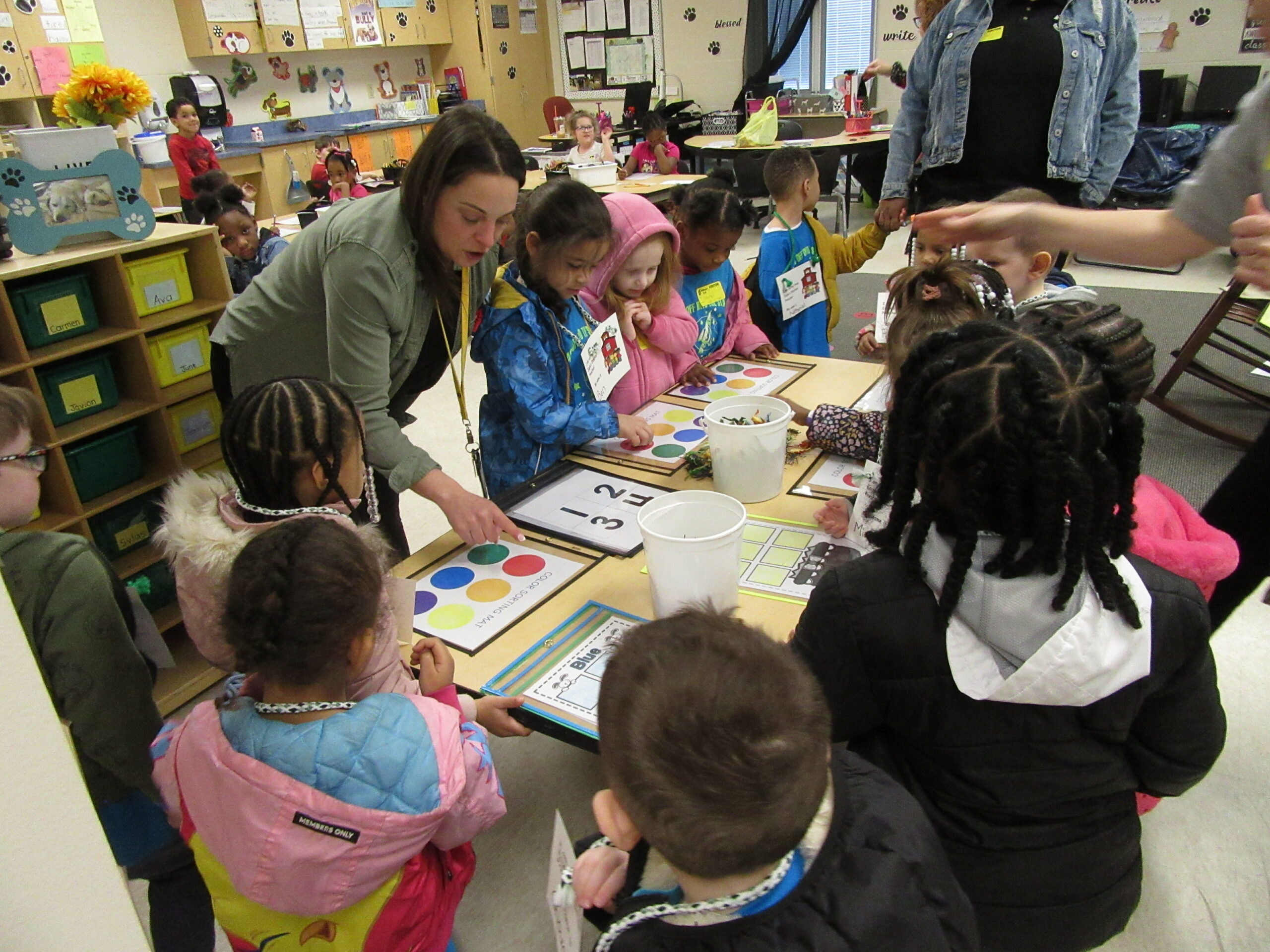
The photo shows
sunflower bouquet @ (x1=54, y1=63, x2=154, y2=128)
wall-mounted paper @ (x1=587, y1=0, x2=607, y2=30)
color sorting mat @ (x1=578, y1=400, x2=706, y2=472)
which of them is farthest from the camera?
wall-mounted paper @ (x1=587, y1=0, x2=607, y2=30)

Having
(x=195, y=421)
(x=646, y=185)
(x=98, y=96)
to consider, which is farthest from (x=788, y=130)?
(x=195, y=421)

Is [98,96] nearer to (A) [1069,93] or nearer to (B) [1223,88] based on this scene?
(A) [1069,93]

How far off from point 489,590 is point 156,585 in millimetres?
1343

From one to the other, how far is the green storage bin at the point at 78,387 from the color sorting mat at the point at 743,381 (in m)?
1.37

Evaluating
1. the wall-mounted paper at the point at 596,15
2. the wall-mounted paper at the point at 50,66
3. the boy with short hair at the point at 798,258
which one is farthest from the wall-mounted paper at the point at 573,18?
the boy with short hair at the point at 798,258

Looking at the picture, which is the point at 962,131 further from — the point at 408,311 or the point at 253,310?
the point at 253,310

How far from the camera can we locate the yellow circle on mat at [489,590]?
1252 mm

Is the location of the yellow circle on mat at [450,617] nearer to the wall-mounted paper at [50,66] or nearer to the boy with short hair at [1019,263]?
the boy with short hair at [1019,263]

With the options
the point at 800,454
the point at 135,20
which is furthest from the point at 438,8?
the point at 800,454

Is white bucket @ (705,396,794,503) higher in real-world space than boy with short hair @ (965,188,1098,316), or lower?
lower

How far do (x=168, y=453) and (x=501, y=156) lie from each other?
1.28m

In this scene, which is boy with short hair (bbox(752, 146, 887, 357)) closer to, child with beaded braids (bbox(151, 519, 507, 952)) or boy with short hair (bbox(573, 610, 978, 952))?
child with beaded braids (bbox(151, 519, 507, 952))

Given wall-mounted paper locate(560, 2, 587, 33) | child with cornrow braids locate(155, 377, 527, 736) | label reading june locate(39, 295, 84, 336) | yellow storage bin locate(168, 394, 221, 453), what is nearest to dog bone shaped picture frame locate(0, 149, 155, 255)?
label reading june locate(39, 295, 84, 336)

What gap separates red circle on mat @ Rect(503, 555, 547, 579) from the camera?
1310mm
